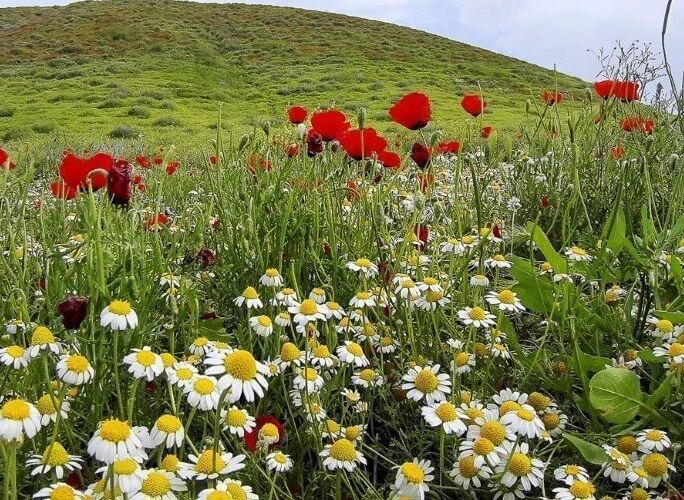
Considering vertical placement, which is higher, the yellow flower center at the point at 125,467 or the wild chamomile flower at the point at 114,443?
the wild chamomile flower at the point at 114,443

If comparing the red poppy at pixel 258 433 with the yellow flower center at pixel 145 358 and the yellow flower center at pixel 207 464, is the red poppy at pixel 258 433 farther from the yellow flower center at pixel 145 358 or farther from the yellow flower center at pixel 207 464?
the yellow flower center at pixel 145 358

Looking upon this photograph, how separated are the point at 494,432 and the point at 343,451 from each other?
0.88 feet

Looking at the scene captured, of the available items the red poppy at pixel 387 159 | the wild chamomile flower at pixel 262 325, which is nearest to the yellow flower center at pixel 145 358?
the wild chamomile flower at pixel 262 325

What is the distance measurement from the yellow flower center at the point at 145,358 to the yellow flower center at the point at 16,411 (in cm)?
17

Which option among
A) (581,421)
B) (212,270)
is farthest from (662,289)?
(212,270)

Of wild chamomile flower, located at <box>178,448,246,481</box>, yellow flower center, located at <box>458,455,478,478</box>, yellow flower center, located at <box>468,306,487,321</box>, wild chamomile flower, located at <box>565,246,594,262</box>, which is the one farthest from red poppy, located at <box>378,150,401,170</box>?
wild chamomile flower, located at <box>178,448,246,481</box>

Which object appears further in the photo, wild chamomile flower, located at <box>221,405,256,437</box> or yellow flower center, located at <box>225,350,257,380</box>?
wild chamomile flower, located at <box>221,405,256,437</box>

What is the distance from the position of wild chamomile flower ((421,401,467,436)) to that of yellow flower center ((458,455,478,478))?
0.04 metres

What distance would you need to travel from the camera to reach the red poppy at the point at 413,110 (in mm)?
1861

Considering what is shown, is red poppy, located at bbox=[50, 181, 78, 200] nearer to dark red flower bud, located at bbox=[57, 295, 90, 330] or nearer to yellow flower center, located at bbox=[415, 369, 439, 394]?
dark red flower bud, located at bbox=[57, 295, 90, 330]

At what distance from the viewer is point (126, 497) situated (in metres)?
0.79

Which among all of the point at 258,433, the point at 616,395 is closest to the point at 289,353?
the point at 258,433

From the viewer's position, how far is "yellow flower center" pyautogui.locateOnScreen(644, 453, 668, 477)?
3.59 feet

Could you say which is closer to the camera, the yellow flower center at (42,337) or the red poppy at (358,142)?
the yellow flower center at (42,337)
